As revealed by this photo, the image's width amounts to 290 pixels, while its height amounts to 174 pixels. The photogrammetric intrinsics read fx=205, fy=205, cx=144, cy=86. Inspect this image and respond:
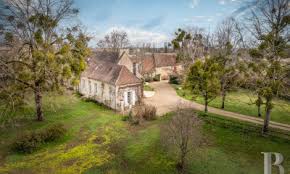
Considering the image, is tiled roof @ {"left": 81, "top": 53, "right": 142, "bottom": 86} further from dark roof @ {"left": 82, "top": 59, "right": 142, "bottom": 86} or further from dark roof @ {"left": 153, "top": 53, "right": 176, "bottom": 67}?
dark roof @ {"left": 153, "top": 53, "right": 176, "bottom": 67}

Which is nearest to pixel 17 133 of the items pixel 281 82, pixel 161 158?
pixel 161 158

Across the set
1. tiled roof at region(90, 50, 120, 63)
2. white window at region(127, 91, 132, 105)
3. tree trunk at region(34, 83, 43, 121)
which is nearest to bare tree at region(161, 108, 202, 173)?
tree trunk at region(34, 83, 43, 121)

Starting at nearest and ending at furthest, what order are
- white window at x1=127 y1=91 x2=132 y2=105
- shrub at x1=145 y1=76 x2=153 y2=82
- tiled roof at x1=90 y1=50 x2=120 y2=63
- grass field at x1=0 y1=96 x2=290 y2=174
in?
grass field at x1=0 y1=96 x2=290 y2=174
white window at x1=127 y1=91 x2=132 y2=105
tiled roof at x1=90 y1=50 x2=120 y2=63
shrub at x1=145 y1=76 x2=153 y2=82

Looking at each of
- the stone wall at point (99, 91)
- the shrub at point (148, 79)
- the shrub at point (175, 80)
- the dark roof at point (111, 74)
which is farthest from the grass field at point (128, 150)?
the shrub at point (148, 79)

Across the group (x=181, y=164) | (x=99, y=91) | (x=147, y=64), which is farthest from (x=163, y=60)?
(x=181, y=164)

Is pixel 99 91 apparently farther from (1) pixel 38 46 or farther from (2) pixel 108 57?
(1) pixel 38 46

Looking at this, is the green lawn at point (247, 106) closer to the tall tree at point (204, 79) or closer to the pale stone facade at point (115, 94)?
the tall tree at point (204, 79)
